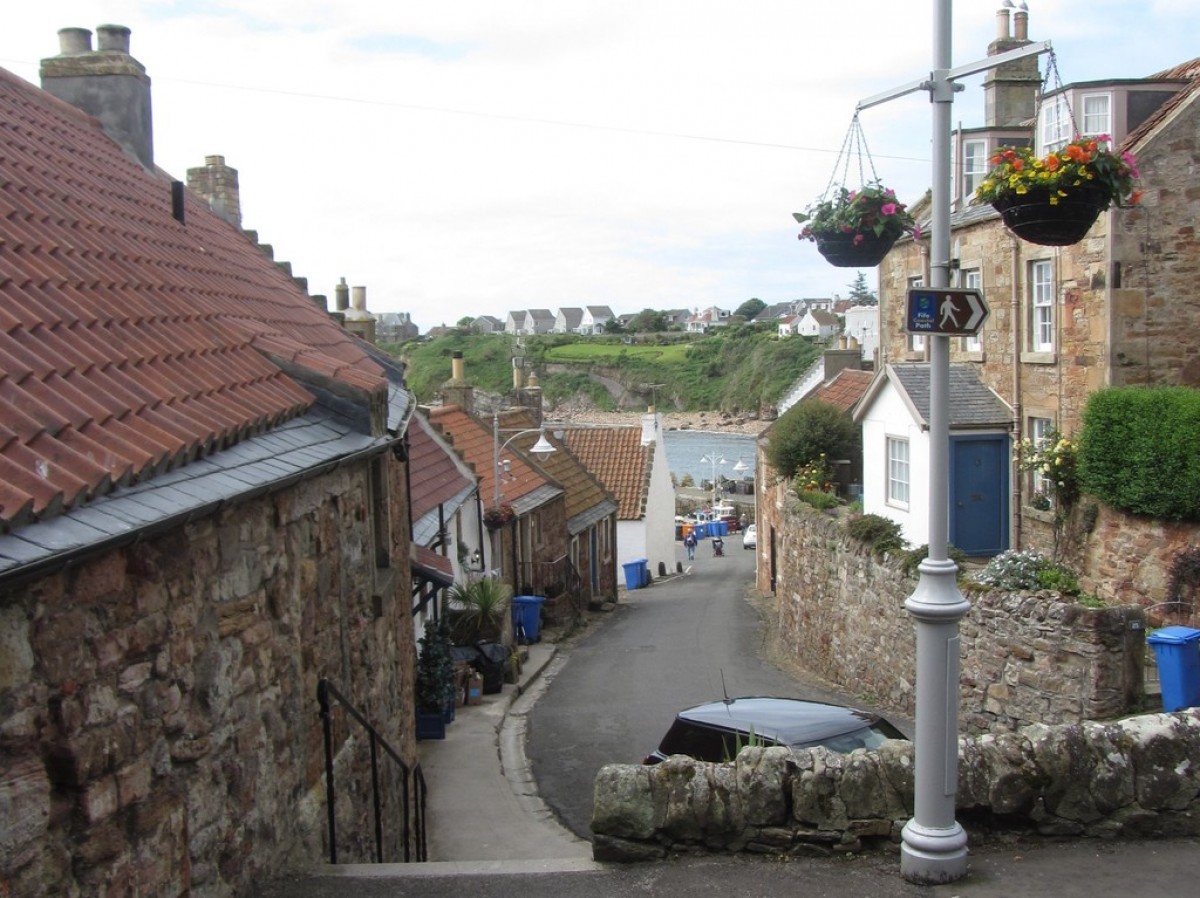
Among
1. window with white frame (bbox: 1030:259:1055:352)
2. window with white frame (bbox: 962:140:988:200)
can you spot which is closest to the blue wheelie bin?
window with white frame (bbox: 1030:259:1055:352)

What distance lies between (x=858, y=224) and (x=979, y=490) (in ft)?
44.7

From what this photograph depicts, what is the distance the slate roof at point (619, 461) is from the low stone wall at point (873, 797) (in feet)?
109

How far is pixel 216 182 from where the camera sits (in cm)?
1583

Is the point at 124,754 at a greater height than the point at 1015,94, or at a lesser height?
lesser

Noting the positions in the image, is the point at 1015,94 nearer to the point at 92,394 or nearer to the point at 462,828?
the point at 462,828

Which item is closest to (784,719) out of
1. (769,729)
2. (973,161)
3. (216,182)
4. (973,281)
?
(769,729)

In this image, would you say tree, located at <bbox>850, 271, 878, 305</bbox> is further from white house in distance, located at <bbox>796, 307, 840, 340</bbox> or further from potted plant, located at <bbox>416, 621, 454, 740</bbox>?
potted plant, located at <bbox>416, 621, 454, 740</bbox>

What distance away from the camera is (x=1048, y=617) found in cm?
1323

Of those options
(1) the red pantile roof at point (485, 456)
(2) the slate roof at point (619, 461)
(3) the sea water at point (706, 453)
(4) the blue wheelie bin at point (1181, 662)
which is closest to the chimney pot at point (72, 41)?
(4) the blue wheelie bin at point (1181, 662)

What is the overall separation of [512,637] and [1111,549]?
1026 cm

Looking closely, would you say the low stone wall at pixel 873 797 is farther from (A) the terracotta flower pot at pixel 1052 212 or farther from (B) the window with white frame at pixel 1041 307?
(B) the window with white frame at pixel 1041 307

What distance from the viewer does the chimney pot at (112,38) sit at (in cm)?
1149

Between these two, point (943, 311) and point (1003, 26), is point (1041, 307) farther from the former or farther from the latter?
point (943, 311)

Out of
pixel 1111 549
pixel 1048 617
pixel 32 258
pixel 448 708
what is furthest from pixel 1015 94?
pixel 32 258
